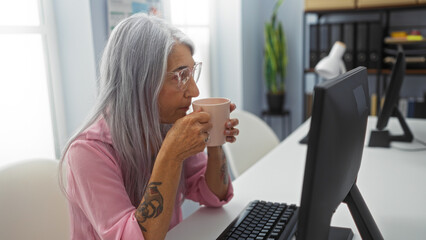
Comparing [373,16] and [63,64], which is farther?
[373,16]

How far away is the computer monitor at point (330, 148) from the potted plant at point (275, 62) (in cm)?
239

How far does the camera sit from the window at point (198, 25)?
258 centimetres

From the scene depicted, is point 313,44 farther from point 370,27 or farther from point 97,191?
point 97,191

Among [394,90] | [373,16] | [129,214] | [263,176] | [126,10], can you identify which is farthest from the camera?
[373,16]

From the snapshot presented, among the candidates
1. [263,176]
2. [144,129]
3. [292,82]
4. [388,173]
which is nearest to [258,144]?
[263,176]

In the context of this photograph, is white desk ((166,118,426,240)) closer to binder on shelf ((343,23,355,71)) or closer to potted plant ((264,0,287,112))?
binder on shelf ((343,23,355,71))

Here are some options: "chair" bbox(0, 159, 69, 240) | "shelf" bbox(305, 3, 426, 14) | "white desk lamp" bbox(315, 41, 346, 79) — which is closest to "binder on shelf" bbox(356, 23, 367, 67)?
"shelf" bbox(305, 3, 426, 14)

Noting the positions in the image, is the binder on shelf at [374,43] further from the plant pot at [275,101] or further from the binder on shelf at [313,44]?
the plant pot at [275,101]

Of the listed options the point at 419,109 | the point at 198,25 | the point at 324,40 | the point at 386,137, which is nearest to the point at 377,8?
the point at 324,40

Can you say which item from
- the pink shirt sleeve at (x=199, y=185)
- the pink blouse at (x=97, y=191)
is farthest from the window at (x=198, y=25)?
the pink blouse at (x=97, y=191)

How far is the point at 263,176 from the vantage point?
147 centimetres

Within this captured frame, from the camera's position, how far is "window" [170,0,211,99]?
102 inches

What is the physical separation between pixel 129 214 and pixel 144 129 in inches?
7.8

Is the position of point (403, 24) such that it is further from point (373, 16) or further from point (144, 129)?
point (144, 129)
